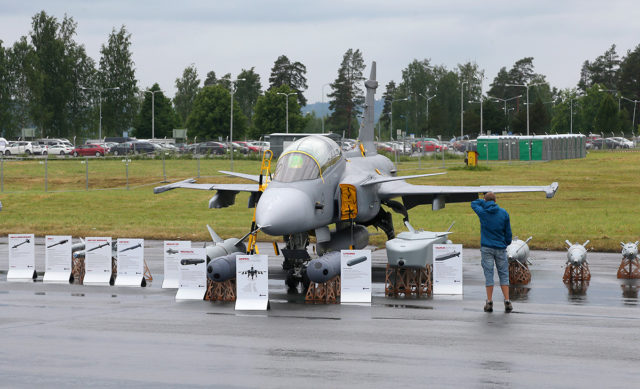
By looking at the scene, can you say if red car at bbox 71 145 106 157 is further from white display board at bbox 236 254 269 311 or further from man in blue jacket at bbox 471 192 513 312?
man in blue jacket at bbox 471 192 513 312

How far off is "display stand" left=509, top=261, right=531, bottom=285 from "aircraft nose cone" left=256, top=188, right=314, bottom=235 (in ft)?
16.7

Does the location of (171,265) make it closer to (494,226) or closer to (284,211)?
(284,211)

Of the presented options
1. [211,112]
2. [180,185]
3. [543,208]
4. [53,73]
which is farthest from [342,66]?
[180,185]

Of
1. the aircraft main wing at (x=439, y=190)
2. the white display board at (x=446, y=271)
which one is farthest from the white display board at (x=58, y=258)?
the white display board at (x=446, y=271)

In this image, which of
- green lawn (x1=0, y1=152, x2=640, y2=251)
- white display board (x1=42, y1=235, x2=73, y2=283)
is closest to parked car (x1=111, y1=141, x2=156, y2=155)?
green lawn (x1=0, y1=152, x2=640, y2=251)

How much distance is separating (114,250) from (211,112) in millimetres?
100138

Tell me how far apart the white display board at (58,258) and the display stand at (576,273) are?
11.9 meters

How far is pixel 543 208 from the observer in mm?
40844

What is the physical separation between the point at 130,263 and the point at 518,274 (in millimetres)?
9131

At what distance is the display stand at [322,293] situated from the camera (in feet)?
58.1

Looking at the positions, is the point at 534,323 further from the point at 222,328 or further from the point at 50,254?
the point at 50,254

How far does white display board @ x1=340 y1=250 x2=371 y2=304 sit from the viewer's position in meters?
17.5

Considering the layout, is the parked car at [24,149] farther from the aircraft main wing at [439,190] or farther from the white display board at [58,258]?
the aircraft main wing at [439,190]

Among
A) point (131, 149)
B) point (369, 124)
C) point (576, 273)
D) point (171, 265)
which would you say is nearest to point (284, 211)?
point (171, 265)
